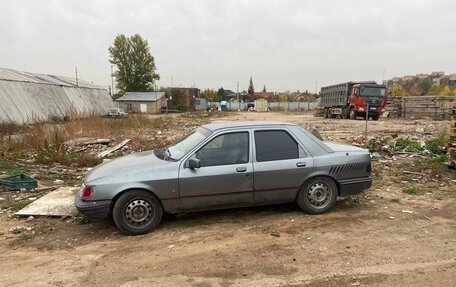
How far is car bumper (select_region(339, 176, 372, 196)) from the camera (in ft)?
19.5

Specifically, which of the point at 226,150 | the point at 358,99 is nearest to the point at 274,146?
the point at 226,150

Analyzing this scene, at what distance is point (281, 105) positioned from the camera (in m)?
76.8

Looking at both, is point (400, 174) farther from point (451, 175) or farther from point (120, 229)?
point (120, 229)

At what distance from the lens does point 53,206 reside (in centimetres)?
633

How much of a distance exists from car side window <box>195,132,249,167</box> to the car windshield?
0.64 ft

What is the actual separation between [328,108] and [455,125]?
2881 centimetres

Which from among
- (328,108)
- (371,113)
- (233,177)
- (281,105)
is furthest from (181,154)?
(281,105)

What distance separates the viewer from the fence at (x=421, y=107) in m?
29.7

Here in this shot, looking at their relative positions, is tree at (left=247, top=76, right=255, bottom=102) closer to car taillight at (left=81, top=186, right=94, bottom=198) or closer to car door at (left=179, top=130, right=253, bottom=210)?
car door at (left=179, top=130, right=253, bottom=210)

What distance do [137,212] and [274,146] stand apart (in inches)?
89.4

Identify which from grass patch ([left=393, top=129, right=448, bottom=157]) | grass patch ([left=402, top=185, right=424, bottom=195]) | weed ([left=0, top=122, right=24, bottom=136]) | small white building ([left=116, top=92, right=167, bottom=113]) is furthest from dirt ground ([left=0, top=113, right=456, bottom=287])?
small white building ([left=116, top=92, right=167, bottom=113])

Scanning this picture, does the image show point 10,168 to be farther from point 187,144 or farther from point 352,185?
point 352,185

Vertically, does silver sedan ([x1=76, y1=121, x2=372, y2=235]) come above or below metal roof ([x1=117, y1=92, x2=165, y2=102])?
below

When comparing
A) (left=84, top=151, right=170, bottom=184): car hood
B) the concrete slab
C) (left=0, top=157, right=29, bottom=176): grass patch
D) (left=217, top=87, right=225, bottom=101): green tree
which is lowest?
the concrete slab
